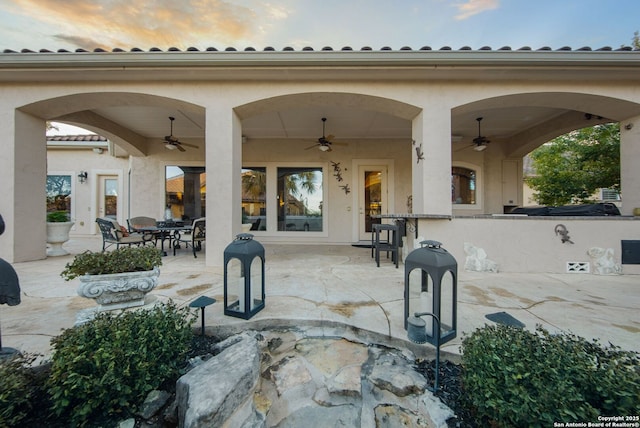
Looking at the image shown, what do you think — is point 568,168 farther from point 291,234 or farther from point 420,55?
point 291,234

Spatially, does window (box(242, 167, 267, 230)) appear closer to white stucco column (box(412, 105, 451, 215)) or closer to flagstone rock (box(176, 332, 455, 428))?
white stucco column (box(412, 105, 451, 215))

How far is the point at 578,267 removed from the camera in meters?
3.59

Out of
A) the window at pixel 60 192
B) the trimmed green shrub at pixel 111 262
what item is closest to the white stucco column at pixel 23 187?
the trimmed green shrub at pixel 111 262

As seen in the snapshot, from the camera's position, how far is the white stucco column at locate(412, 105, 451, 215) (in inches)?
148

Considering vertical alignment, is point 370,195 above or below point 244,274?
above

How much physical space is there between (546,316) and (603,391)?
1.54 m

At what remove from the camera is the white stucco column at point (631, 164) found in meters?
3.90

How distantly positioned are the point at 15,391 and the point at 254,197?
610 cm

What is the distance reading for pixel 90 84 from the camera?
3814 millimetres

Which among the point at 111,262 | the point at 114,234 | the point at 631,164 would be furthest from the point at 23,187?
the point at 631,164

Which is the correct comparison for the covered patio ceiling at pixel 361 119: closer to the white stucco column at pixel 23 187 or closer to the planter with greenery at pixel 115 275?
the white stucco column at pixel 23 187

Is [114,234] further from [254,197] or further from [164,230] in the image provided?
[254,197]

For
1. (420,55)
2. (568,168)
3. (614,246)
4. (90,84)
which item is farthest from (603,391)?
(568,168)

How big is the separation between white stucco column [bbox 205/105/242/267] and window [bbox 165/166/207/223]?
351cm
